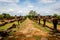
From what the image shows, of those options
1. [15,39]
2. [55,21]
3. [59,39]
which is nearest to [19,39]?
[15,39]

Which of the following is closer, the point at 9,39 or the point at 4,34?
the point at 9,39

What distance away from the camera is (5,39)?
63.8 feet

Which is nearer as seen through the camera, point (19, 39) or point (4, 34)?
point (19, 39)

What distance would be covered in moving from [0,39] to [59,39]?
8.09m

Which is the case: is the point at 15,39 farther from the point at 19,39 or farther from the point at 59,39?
the point at 59,39

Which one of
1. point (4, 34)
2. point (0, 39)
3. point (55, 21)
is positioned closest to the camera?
point (0, 39)

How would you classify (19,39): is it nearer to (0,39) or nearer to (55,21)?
(0,39)

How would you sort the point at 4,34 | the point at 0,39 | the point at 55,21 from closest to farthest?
the point at 0,39 < the point at 4,34 < the point at 55,21

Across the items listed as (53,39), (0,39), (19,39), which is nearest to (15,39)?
(19,39)

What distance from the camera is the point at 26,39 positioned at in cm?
1950

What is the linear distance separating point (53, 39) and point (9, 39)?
6076mm

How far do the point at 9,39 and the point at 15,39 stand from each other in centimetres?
82

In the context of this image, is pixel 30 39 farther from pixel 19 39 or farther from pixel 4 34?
pixel 4 34

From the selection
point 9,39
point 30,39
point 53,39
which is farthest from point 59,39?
point 9,39
